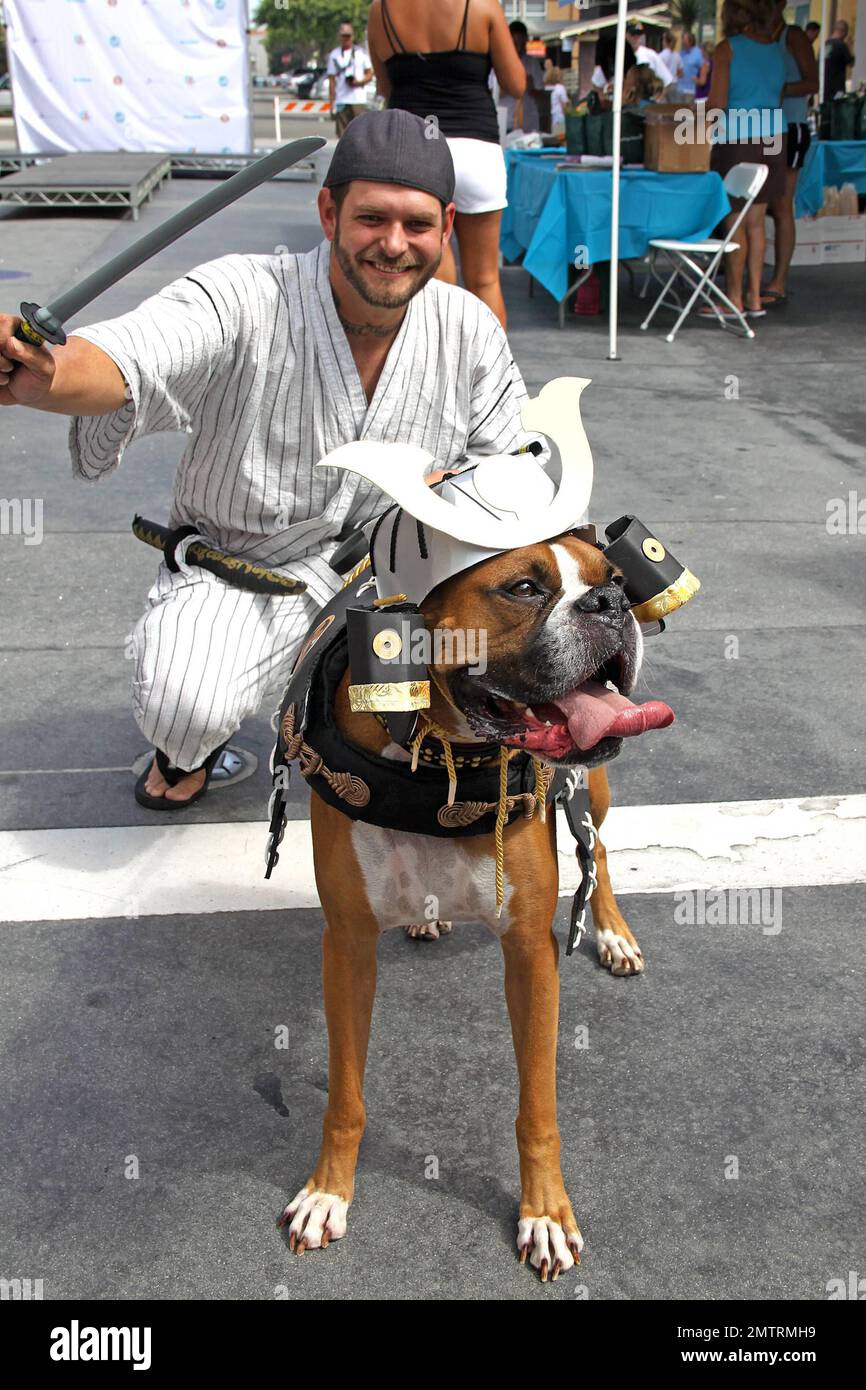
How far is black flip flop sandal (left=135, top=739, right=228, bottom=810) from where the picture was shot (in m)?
3.53

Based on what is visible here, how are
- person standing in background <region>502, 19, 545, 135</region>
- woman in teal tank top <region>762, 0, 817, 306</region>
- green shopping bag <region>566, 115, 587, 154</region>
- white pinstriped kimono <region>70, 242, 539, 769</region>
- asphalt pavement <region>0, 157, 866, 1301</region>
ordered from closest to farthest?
1. asphalt pavement <region>0, 157, 866, 1301</region>
2. white pinstriped kimono <region>70, 242, 539, 769</region>
3. green shopping bag <region>566, 115, 587, 154</region>
4. woman in teal tank top <region>762, 0, 817, 306</region>
5. person standing in background <region>502, 19, 545, 135</region>

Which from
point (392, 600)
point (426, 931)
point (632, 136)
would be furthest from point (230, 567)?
point (632, 136)

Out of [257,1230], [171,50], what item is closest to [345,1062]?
[257,1230]

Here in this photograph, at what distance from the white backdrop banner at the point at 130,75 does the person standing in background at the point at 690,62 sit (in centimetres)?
635

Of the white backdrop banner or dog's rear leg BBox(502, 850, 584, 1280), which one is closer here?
dog's rear leg BBox(502, 850, 584, 1280)

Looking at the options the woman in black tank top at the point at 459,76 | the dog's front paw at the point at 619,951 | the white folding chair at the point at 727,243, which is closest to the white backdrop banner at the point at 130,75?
the white folding chair at the point at 727,243

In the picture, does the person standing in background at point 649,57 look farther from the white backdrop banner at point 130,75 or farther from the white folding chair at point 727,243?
the white folding chair at point 727,243

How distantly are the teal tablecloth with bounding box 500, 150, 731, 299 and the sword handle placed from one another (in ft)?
24.4

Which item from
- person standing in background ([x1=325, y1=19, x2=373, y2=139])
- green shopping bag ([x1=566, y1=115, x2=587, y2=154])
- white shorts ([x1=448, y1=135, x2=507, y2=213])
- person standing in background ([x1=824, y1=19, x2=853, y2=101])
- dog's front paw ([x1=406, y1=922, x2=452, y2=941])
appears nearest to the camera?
dog's front paw ([x1=406, y1=922, x2=452, y2=941])

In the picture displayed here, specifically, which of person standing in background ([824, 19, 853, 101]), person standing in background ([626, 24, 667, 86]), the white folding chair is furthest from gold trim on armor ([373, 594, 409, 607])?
person standing in background ([626, 24, 667, 86])

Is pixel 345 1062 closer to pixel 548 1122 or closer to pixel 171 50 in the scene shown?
pixel 548 1122

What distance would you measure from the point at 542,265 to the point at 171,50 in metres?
10.7

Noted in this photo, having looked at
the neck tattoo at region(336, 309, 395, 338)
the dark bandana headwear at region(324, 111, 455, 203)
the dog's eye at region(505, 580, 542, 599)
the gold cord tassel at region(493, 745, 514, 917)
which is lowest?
the gold cord tassel at region(493, 745, 514, 917)

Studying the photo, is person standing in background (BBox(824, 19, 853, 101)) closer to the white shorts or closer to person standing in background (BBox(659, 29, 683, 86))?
person standing in background (BBox(659, 29, 683, 86))
